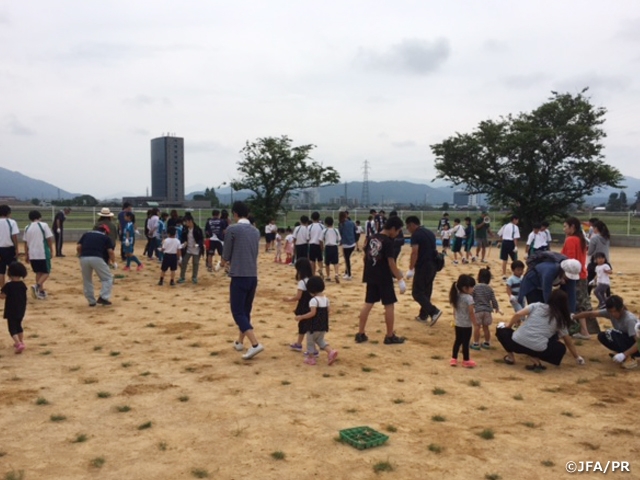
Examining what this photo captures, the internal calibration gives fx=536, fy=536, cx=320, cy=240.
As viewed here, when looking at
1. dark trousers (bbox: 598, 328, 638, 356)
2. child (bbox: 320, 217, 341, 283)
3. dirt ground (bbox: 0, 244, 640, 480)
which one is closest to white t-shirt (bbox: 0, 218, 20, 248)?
dirt ground (bbox: 0, 244, 640, 480)

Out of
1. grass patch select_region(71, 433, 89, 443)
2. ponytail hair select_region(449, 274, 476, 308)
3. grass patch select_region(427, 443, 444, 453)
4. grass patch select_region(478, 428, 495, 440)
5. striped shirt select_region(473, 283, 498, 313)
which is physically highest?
ponytail hair select_region(449, 274, 476, 308)

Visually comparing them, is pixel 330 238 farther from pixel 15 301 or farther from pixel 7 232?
pixel 15 301

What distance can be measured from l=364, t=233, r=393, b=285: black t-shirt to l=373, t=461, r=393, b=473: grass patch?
3.56m

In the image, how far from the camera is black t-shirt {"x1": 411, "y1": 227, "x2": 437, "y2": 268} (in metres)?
8.55

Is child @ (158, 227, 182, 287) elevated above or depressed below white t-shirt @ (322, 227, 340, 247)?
below

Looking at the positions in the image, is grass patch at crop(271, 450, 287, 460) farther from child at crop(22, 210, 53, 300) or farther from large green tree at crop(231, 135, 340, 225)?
large green tree at crop(231, 135, 340, 225)

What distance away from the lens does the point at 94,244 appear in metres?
9.80

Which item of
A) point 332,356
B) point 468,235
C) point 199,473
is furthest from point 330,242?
point 199,473

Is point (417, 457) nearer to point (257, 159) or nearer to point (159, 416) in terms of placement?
point (159, 416)

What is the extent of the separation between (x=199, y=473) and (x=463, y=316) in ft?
12.1

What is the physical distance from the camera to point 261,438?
434 cm

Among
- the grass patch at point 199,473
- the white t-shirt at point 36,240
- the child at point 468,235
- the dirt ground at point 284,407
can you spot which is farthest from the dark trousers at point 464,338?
the child at point 468,235

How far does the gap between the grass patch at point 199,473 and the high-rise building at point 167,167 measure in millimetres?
125829

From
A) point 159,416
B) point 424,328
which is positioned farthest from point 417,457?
point 424,328
